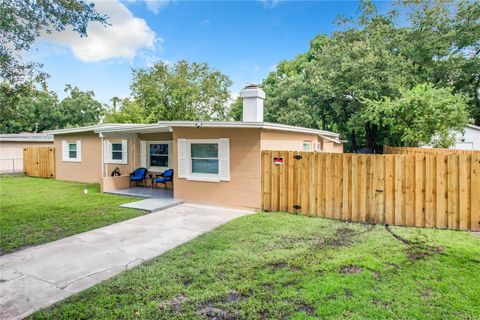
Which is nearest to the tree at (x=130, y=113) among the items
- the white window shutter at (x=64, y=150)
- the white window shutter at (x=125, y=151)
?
the white window shutter at (x=64, y=150)

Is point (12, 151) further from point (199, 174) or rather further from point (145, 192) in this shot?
point (199, 174)

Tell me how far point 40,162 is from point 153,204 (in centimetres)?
A: 1122

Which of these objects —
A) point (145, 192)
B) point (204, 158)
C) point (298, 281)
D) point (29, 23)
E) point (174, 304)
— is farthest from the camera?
point (145, 192)

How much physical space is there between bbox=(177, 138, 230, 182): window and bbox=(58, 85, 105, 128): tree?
31.5m

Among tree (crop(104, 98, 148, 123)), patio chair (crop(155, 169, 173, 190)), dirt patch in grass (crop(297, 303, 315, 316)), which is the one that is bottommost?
dirt patch in grass (crop(297, 303, 315, 316))

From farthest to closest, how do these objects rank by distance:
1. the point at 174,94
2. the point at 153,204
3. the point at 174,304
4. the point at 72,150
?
the point at 174,94 < the point at 72,150 < the point at 153,204 < the point at 174,304

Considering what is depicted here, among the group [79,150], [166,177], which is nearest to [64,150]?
[79,150]

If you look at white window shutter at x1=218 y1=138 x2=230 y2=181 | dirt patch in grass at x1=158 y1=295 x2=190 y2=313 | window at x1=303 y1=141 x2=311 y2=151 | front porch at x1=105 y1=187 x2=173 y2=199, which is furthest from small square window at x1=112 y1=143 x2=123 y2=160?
dirt patch in grass at x1=158 y1=295 x2=190 y2=313

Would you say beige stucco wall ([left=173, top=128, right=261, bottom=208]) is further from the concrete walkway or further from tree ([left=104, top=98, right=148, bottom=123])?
tree ([left=104, top=98, right=148, bottom=123])

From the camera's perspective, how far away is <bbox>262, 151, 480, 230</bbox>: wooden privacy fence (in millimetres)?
6129

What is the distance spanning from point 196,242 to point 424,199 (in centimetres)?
496

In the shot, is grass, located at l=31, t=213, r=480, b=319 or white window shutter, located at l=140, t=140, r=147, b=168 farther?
white window shutter, located at l=140, t=140, r=147, b=168

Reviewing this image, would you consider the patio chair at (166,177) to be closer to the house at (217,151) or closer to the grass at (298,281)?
the house at (217,151)

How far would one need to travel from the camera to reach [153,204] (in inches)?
341
